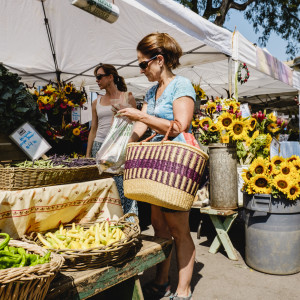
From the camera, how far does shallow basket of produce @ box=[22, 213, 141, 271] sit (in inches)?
66.8

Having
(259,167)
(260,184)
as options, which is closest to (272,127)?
(259,167)

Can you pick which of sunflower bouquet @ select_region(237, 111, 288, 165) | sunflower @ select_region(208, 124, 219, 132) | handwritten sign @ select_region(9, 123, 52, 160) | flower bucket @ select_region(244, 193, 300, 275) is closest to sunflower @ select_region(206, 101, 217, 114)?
sunflower @ select_region(208, 124, 219, 132)

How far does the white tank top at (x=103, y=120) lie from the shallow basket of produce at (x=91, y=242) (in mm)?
1212

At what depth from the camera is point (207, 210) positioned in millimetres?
3273

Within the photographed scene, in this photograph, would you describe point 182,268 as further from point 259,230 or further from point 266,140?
point 266,140

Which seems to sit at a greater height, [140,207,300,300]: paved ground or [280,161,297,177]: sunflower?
[280,161,297,177]: sunflower

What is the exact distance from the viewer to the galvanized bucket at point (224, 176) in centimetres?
323

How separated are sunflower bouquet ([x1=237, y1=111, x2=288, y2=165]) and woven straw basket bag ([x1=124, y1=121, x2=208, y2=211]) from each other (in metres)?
1.79

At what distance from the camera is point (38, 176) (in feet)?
6.78

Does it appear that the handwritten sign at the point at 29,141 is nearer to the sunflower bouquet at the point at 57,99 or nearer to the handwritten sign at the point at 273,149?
the sunflower bouquet at the point at 57,99

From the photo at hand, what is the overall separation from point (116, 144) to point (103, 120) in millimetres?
1246

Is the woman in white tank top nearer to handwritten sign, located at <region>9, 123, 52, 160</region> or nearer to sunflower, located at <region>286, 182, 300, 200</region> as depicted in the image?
handwritten sign, located at <region>9, 123, 52, 160</region>

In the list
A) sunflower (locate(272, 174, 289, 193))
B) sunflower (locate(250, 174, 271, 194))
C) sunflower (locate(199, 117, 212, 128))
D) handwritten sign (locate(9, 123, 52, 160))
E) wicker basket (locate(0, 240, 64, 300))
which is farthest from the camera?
sunflower (locate(199, 117, 212, 128))

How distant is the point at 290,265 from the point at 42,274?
2421 mm
